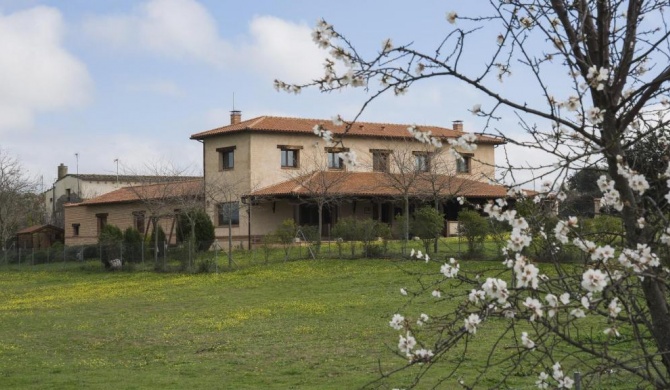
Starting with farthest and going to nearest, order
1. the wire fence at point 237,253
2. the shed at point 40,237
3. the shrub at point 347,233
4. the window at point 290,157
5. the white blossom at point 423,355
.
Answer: the shed at point 40,237 → the window at point 290,157 → the shrub at point 347,233 → the wire fence at point 237,253 → the white blossom at point 423,355

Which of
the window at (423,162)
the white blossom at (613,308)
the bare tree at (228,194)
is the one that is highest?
the window at (423,162)

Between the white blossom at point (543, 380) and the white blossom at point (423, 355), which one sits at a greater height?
the white blossom at point (423, 355)

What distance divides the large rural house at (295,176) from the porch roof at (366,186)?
57 millimetres

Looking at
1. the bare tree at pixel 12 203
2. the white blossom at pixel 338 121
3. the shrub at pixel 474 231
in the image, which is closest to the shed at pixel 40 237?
the bare tree at pixel 12 203

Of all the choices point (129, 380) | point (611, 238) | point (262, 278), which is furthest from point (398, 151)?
point (611, 238)

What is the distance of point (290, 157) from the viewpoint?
49875 millimetres

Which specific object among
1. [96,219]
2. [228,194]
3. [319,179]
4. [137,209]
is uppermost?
[319,179]

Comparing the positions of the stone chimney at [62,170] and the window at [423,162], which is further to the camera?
the stone chimney at [62,170]

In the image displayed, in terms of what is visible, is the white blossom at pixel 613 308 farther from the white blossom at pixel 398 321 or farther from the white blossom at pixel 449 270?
the white blossom at pixel 398 321

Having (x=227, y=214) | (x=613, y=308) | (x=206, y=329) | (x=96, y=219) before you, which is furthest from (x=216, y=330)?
(x=96, y=219)

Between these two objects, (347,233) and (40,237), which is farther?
(40,237)

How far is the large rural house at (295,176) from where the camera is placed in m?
46.5

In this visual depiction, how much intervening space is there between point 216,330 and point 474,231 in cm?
1344

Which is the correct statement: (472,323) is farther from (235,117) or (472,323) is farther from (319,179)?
(235,117)
